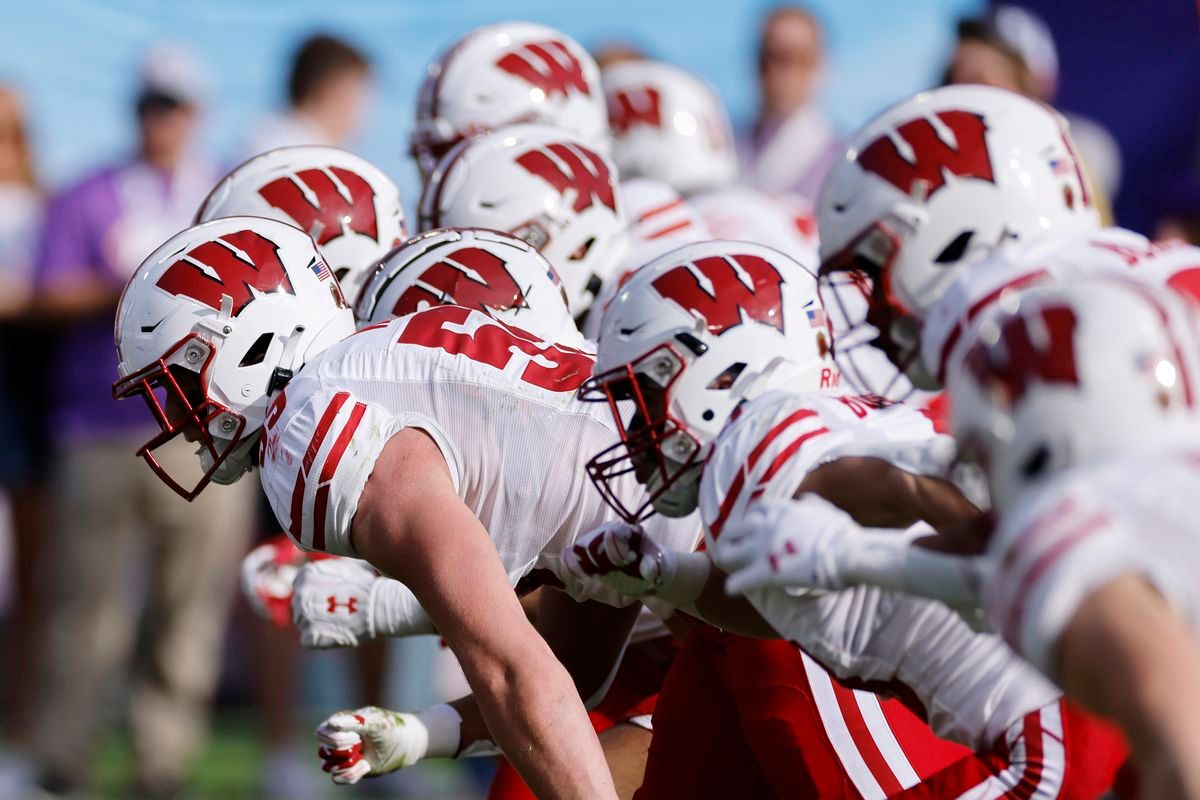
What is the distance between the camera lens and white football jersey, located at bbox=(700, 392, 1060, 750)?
2668 mm

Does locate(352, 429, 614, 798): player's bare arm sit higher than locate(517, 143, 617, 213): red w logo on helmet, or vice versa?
locate(517, 143, 617, 213): red w logo on helmet

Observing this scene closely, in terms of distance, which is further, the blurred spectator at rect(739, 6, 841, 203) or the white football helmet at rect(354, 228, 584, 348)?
the blurred spectator at rect(739, 6, 841, 203)

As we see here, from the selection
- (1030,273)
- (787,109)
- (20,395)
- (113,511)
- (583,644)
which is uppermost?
(1030,273)

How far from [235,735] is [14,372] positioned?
7.69ft

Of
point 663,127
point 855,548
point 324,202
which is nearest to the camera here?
point 855,548

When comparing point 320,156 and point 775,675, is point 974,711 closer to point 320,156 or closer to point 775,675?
point 775,675

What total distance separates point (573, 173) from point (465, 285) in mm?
661

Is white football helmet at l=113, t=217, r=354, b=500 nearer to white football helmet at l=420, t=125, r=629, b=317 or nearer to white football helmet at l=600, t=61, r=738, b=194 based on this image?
white football helmet at l=420, t=125, r=629, b=317

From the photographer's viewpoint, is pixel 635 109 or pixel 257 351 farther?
pixel 635 109

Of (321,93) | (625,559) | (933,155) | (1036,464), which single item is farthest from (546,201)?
(321,93)

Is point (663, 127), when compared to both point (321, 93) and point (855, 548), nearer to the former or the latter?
point (321, 93)

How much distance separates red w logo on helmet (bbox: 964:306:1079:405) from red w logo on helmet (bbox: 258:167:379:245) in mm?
2351

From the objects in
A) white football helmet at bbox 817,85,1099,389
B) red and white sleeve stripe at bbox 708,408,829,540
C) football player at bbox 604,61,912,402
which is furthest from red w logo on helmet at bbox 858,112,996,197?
football player at bbox 604,61,912,402

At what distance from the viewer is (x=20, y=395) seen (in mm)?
7309
